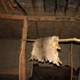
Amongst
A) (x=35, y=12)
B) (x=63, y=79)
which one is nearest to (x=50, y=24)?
(x=35, y=12)

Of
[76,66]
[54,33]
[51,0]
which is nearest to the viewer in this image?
[51,0]

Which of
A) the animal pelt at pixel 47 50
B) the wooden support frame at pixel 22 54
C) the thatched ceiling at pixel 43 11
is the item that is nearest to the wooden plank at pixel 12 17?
the wooden support frame at pixel 22 54

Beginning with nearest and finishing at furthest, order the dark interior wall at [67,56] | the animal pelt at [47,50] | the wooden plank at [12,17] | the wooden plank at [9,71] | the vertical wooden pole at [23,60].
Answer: the vertical wooden pole at [23,60], the wooden plank at [12,17], the animal pelt at [47,50], the wooden plank at [9,71], the dark interior wall at [67,56]

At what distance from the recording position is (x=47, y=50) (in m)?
3.78

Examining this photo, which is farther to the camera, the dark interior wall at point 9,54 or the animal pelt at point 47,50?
the dark interior wall at point 9,54

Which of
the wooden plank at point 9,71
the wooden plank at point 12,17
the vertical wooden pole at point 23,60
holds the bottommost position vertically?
the wooden plank at point 9,71

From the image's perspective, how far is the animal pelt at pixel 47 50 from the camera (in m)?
3.72

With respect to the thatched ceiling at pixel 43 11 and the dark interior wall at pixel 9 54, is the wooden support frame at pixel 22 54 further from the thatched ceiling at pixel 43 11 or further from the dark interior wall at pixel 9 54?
the dark interior wall at pixel 9 54

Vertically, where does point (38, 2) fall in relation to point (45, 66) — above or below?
above

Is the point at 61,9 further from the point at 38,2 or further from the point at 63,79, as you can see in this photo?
the point at 63,79

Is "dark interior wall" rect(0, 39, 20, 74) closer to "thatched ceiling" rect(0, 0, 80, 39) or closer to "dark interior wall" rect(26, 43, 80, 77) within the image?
"dark interior wall" rect(26, 43, 80, 77)

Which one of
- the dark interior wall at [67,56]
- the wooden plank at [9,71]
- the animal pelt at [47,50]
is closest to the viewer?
the animal pelt at [47,50]

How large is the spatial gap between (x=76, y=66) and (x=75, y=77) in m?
0.82

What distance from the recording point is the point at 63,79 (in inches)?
201
